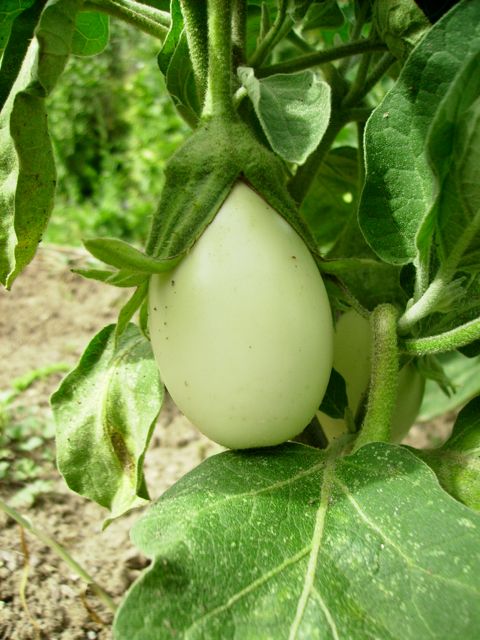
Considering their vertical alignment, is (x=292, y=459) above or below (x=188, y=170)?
below

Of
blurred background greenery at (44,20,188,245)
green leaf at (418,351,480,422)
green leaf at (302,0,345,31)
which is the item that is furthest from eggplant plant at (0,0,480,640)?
blurred background greenery at (44,20,188,245)

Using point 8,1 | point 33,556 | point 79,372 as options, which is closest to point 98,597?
point 33,556

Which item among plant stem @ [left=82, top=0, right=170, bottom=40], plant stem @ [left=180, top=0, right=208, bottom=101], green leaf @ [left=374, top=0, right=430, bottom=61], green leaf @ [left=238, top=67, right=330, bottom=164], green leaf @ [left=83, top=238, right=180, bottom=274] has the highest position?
green leaf @ [left=374, top=0, right=430, bottom=61]

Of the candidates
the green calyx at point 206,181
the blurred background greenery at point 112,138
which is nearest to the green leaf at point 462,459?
the green calyx at point 206,181

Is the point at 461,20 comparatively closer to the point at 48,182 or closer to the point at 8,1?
the point at 48,182

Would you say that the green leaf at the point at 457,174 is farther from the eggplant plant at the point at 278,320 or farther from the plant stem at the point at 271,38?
the plant stem at the point at 271,38

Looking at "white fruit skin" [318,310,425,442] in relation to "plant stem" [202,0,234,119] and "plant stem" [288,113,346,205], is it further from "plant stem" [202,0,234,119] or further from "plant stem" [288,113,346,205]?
"plant stem" [202,0,234,119]
